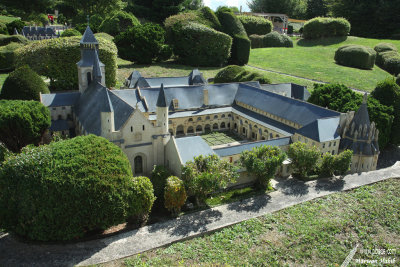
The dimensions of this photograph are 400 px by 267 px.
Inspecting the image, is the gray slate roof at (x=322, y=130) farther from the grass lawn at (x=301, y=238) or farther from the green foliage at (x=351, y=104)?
the grass lawn at (x=301, y=238)

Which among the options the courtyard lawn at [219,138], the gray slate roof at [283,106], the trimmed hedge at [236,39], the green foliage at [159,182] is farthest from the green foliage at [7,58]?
the green foliage at [159,182]

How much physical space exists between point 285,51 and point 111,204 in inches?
3784

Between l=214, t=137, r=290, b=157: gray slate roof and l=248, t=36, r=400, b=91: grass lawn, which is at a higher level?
l=248, t=36, r=400, b=91: grass lawn

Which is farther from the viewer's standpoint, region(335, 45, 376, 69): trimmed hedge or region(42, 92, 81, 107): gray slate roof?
region(335, 45, 376, 69): trimmed hedge

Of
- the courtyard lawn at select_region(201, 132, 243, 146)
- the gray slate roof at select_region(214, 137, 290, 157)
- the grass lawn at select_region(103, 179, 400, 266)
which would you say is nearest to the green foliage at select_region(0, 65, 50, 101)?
the courtyard lawn at select_region(201, 132, 243, 146)

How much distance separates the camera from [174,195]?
31.9 meters

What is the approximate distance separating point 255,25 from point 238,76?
55.3m

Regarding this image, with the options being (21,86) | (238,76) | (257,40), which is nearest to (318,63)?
(257,40)

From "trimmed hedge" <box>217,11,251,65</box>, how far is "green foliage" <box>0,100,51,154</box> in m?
67.1

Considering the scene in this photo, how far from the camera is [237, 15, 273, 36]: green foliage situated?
121750mm

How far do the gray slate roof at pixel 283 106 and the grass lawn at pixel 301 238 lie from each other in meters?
15.9

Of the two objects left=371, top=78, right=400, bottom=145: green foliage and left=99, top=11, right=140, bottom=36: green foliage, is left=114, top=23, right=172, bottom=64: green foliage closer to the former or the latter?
left=99, top=11, right=140, bottom=36: green foliage

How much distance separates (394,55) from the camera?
97.6 meters

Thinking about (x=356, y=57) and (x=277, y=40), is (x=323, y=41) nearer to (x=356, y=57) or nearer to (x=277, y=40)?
(x=277, y=40)
